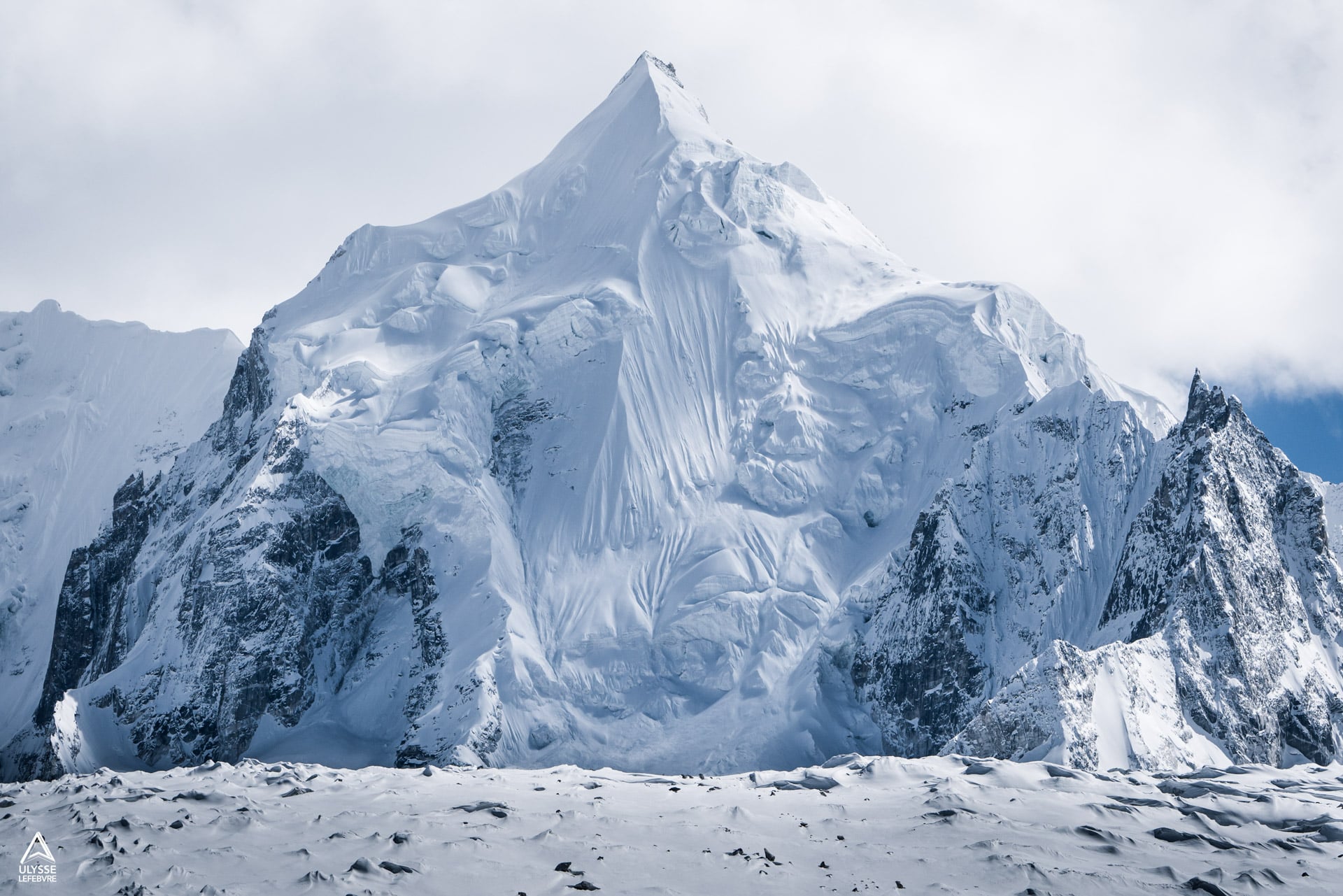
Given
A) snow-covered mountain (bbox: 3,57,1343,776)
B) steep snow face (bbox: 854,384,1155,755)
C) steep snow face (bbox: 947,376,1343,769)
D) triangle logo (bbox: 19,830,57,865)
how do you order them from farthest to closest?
steep snow face (bbox: 854,384,1155,755) < snow-covered mountain (bbox: 3,57,1343,776) < steep snow face (bbox: 947,376,1343,769) < triangle logo (bbox: 19,830,57,865)

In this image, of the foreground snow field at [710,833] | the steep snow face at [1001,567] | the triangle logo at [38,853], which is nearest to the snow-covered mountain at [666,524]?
the steep snow face at [1001,567]

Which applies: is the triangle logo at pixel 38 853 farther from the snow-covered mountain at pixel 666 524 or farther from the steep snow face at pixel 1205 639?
the snow-covered mountain at pixel 666 524

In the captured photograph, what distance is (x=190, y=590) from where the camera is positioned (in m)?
148

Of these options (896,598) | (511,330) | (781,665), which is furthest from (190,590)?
(896,598)

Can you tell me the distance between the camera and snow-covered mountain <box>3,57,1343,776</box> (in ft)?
388

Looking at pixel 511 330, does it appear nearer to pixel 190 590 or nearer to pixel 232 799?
pixel 190 590

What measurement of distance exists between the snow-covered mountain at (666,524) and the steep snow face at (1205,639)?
390 mm

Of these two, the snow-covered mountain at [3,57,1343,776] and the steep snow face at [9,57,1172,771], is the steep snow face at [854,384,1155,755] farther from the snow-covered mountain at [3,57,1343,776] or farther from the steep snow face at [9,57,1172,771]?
the steep snow face at [9,57,1172,771]

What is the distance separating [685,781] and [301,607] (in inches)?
3806

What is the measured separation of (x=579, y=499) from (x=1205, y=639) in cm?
7008

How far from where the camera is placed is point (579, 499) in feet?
495

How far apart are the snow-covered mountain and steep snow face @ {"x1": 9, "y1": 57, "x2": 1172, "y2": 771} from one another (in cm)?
42

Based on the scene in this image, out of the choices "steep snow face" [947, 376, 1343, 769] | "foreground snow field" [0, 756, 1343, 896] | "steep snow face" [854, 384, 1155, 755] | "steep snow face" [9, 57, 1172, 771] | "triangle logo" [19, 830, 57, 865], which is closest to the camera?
"foreground snow field" [0, 756, 1343, 896]

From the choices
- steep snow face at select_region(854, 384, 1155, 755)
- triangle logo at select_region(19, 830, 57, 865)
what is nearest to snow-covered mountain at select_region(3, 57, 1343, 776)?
steep snow face at select_region(854, 384, 1155, 755)
